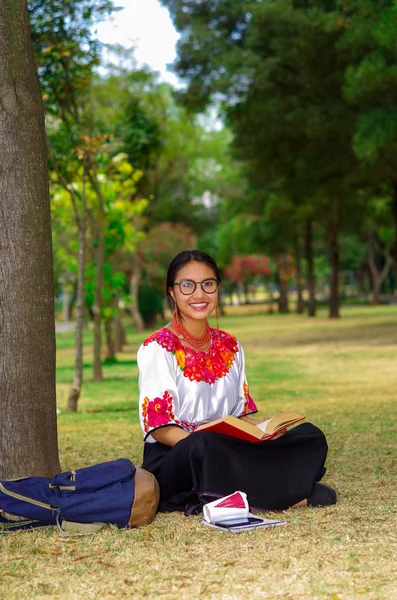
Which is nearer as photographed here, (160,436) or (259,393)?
(160,436)

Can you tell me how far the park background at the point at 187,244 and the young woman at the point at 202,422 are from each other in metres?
0.19

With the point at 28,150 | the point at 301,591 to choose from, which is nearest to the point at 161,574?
the point at 301,591

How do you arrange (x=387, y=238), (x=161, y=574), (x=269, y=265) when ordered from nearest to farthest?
1. (x=161, y=574)
2. (x=387, y=238)
3. (x=269, y=265)

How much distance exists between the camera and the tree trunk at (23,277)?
5281 mm

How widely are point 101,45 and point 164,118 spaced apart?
2155 centimetres

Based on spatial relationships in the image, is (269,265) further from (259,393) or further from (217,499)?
(217,499)

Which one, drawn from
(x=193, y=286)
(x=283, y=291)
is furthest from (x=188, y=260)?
(x=283, y=291)

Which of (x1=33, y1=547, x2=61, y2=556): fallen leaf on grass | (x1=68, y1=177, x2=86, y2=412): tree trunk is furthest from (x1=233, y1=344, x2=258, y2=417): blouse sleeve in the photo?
→ (x1=68, y1=177, x2=86, y2=412): tree trunk

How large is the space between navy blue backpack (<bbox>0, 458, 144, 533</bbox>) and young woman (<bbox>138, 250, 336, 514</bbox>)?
1.04ft

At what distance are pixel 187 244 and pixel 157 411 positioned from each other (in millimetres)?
33531

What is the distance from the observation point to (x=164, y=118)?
33.1 metres

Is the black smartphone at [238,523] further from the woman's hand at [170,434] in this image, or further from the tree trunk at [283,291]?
the tree trunk at [283,291]

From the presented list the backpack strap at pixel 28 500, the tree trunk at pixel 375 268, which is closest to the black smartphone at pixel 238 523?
the backpack strap at pixel 28 500

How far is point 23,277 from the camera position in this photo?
537 cm
